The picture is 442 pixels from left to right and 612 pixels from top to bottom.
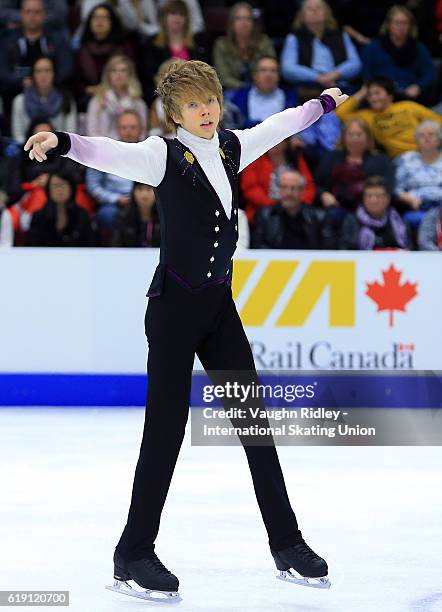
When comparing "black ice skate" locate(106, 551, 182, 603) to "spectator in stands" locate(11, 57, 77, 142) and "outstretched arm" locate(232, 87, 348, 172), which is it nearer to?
"outstretched arm" locate(232, 87, 348, 172)

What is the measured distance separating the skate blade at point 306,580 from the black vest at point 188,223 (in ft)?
2.83

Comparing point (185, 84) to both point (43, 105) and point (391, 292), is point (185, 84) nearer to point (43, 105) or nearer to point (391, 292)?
point (391, 292)

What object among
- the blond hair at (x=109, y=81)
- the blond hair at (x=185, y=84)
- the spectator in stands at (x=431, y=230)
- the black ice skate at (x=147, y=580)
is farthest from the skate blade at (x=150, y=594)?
the blond hair at (x=109, y=81)

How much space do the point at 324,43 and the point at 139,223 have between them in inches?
104

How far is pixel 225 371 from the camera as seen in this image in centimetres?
374

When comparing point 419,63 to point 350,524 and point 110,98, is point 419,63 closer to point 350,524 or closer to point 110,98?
point 110,98

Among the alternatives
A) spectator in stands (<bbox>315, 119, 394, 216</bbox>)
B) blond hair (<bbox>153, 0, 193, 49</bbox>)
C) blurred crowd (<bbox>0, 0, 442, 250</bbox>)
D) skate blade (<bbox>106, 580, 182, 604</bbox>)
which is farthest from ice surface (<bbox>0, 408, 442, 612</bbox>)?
blond hair (<bbox>153, 0, 193, 49</bbox>)

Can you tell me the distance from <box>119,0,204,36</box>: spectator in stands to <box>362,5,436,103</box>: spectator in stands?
4.34 ft

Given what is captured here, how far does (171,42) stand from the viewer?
32.1 feet

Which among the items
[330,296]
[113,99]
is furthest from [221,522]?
[113,99]

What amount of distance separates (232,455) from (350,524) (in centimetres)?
154

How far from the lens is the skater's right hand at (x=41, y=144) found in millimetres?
3297

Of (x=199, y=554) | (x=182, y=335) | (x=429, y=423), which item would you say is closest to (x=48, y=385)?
(x=429, y=423)

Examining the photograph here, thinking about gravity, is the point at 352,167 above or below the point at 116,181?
above
